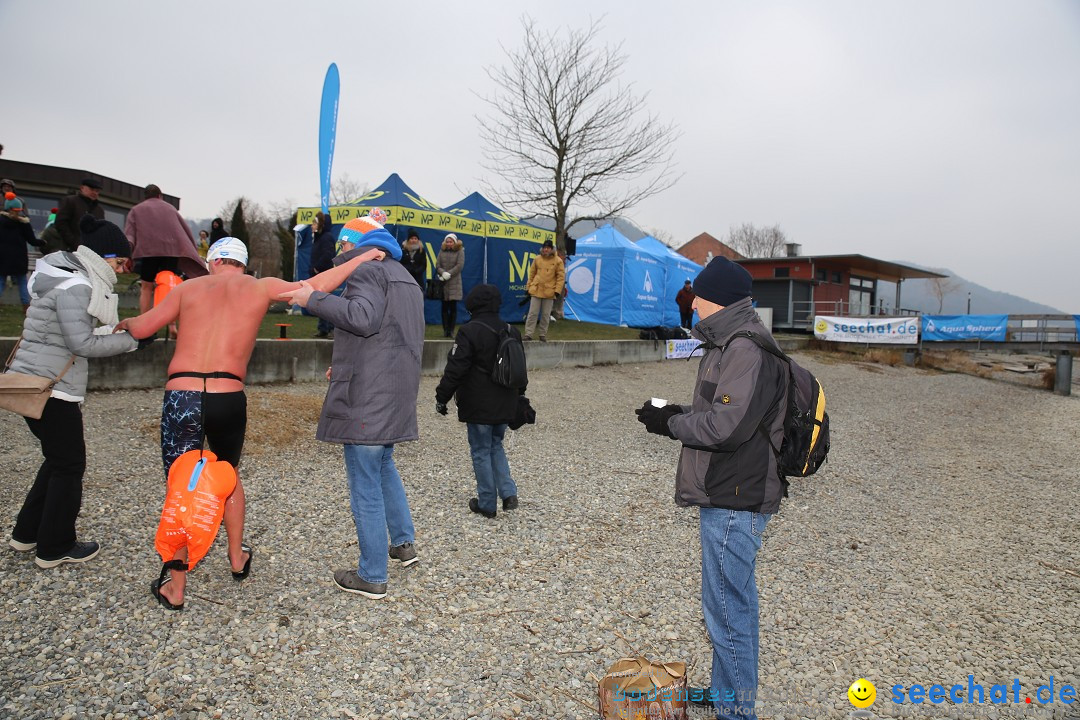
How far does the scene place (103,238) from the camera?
3766 millimetres

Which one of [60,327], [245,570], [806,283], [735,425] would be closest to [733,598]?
[735,425]

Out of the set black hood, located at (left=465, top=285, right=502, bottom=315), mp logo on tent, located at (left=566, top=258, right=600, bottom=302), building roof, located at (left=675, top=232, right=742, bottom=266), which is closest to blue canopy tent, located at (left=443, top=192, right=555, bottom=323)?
mp logo on tent, located at (left=566, top=258, right=600, bottom=302)

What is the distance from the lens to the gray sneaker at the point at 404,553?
4020 mm

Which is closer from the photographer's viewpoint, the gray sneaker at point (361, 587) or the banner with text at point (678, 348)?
the gray sneaker at point (361, 587)

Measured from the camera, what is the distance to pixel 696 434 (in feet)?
8.41

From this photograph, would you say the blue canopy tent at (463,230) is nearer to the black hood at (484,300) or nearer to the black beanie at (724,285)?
the black hood at (484,300)

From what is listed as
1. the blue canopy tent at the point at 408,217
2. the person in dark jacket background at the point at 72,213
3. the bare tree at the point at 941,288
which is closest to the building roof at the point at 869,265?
the blue canopy tent at the point at 408,217

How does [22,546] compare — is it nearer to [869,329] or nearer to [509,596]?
[509,596]

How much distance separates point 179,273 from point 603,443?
5123 mm

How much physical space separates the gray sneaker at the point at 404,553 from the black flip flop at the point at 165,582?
3.74 feet

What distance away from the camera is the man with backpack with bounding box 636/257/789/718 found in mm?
2535

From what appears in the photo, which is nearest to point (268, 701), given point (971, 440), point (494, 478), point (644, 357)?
point (494, 478)

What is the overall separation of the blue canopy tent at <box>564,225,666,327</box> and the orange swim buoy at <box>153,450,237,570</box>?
18.1m

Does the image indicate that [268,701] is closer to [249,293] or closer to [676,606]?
[249,293]
